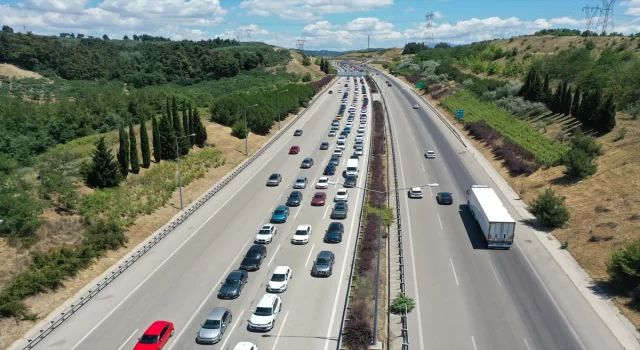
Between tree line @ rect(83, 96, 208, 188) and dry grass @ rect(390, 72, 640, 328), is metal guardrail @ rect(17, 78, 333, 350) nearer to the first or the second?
tree line @ rect(83, 96, 208, 188)

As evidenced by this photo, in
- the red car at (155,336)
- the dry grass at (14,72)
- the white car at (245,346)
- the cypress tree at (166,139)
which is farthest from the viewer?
the dry grass at (14,72)

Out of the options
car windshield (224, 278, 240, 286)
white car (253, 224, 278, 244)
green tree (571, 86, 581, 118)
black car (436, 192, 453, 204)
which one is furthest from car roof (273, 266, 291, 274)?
green tree (571, 86, 581, 118)

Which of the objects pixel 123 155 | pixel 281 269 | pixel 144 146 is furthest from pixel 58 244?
pixel 144 146

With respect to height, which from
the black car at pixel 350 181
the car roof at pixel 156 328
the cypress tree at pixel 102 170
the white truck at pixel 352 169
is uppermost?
the cypress tree at pixel 102 170

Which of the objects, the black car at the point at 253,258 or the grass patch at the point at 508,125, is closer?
the black car at the point at 253,258

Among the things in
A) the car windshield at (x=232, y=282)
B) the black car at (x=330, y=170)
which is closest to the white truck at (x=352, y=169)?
the black car at (x=330, y=170)

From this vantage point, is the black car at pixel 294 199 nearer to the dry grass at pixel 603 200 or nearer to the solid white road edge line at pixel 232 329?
the solid white road edge line at pixel 232 329
